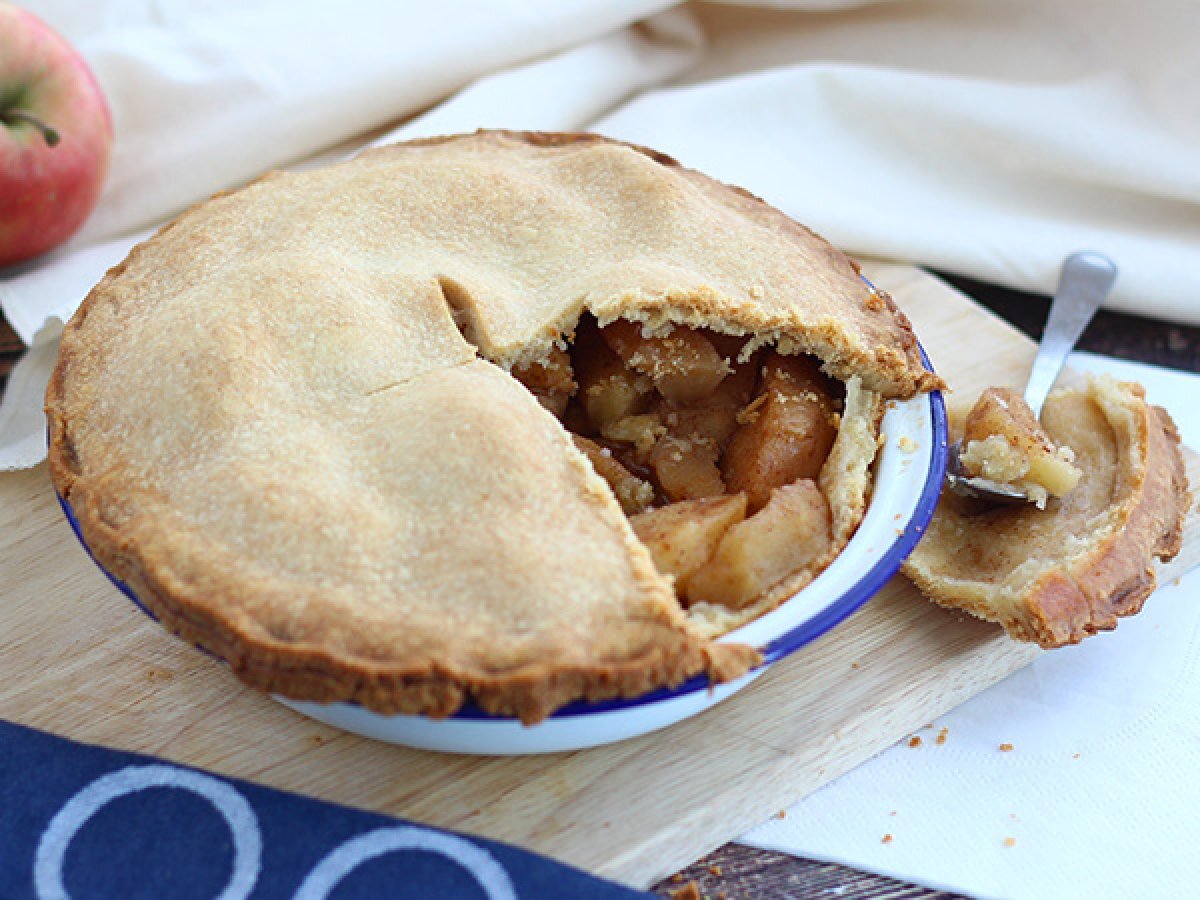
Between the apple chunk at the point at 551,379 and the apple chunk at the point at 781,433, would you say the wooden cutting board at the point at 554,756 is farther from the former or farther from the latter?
the apple chunk at the point at 551,379

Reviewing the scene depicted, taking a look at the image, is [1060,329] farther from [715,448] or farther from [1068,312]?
[715,448]

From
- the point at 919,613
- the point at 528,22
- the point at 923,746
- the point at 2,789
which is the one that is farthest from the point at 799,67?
the point at 2,789

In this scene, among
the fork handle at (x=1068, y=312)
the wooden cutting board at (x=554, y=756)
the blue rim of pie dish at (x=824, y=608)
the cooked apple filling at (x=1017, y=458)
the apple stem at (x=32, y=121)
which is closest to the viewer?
the blue rim of pie dish at (x=824, y=608)

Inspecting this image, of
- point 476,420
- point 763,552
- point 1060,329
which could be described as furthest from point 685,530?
point 1060,329

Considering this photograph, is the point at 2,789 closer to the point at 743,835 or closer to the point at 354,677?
the point at 354,677

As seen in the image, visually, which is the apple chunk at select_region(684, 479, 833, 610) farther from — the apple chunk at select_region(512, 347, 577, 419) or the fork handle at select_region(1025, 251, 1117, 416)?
the fork handle at select_region(1025, 251, 1117, 416)

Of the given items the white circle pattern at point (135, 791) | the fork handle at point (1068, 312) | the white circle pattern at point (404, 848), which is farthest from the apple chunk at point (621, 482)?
the fork handle at point (1068, 312)
